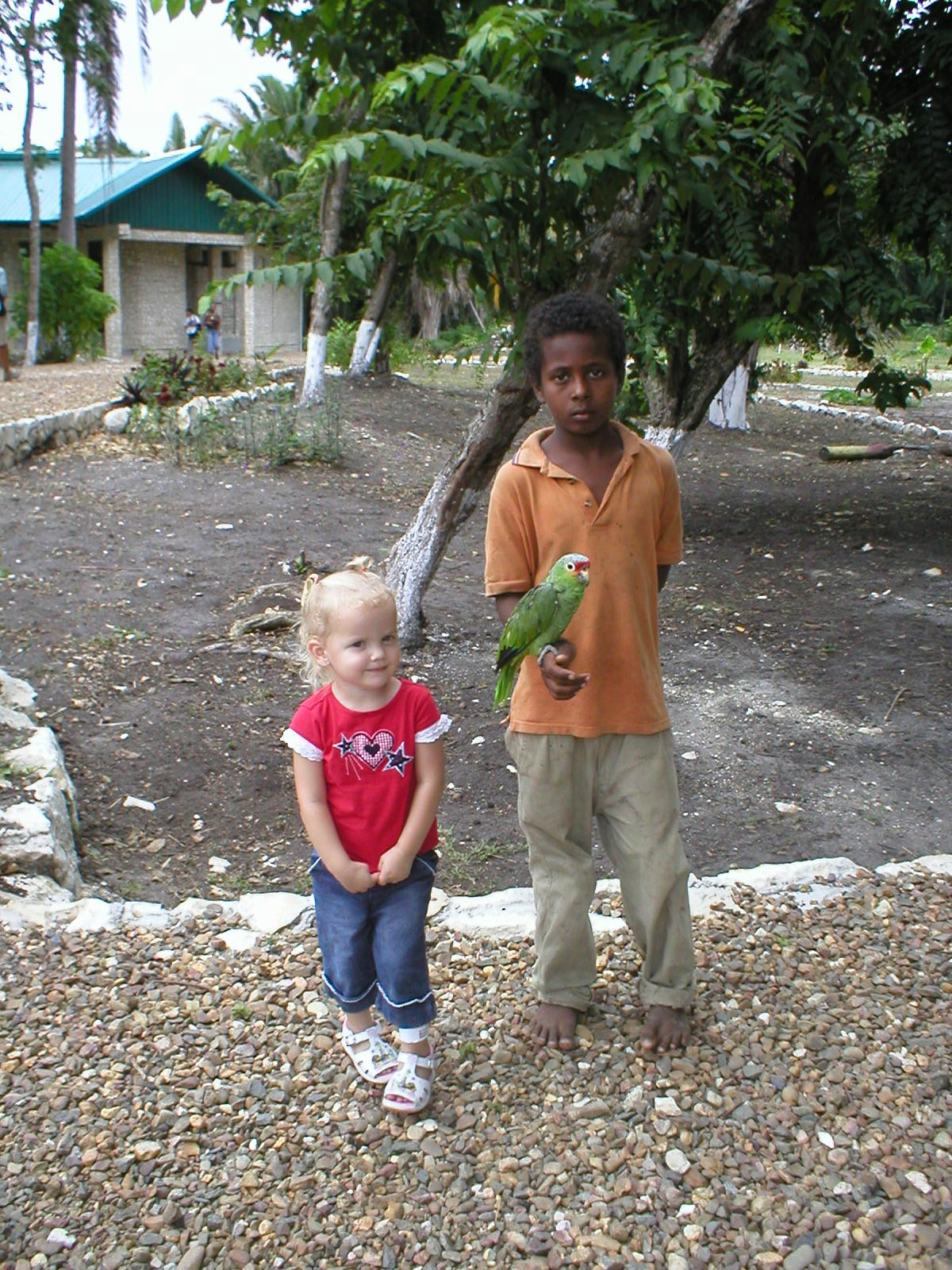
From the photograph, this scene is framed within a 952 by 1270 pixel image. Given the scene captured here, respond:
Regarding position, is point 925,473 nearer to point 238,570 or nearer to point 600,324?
point 238,570

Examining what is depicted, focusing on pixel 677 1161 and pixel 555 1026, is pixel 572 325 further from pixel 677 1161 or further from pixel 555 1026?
pixel 677 1161

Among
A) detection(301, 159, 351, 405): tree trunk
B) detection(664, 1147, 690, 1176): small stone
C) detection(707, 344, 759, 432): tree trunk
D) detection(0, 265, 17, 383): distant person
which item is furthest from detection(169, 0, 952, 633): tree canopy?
detection(0, 265, 17, 383): distant person

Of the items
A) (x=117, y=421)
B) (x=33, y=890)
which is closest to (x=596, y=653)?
(x=33, y=890)

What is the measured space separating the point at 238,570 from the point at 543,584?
18.9 feet

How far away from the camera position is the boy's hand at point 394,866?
7.84 ft

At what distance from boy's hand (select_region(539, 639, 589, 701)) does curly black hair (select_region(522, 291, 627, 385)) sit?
2.05ft

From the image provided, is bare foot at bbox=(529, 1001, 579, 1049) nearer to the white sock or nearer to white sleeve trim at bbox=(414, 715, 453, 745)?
the white sock

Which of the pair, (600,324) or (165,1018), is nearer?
(600,324)

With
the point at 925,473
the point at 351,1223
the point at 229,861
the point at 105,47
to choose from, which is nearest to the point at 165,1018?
the point at 351,1223

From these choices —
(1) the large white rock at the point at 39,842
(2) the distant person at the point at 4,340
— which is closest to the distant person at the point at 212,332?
(2) the distant person at the point at 4,340

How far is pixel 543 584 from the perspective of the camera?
242 centimetres

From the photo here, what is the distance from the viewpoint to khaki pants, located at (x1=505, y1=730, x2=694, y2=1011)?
8.61 feet

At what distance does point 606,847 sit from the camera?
2787 mm

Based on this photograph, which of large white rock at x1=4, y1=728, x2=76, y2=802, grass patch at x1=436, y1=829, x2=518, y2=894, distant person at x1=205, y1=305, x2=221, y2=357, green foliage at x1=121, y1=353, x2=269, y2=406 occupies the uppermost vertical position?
distant person at x1=205, y1=305, x2=221, y2=357
